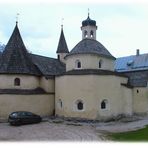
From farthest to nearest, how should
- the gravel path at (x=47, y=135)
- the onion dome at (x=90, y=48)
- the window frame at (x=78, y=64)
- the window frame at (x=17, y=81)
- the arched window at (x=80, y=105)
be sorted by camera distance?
the window frame at (x=78, y=64) → the onion dome at (x=90, y=48) → the window frame at (x=17, y=81) → the arched window at (x=80, y=105) → the gravel path at (x=47, y=135)

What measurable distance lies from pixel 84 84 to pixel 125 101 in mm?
7786

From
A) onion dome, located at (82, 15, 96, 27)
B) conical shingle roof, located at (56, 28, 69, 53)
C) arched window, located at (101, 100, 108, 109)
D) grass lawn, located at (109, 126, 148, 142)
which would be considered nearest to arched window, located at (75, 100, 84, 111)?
arched window, located at (101, 100, 108, 109)

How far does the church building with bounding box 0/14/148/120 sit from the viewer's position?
1427 inches

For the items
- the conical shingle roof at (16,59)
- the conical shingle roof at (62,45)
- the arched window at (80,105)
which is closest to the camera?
the arched window at (80,105)

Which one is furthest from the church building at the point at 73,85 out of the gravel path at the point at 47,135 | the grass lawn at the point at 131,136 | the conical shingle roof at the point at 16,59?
the grass lawn at the point at 131,136

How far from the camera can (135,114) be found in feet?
145

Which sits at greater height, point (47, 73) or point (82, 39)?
point (82, 39)

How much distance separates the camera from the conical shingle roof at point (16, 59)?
127 ft

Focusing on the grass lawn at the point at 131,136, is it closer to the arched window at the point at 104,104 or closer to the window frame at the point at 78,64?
the arched window at the point at 104,104

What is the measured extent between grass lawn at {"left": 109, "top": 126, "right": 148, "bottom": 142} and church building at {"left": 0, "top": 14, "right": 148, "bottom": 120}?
886 cm

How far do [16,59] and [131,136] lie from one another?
65.4 ft

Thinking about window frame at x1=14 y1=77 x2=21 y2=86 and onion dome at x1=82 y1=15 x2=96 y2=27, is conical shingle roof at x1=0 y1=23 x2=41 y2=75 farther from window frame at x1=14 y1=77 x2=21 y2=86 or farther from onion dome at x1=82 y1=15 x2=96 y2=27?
onion dome at x1=82 y1=15 x2=96 y2=27

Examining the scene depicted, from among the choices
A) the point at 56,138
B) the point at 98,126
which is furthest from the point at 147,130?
the point at 56,138

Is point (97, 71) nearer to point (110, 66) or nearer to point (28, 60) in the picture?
point (110, 66)
